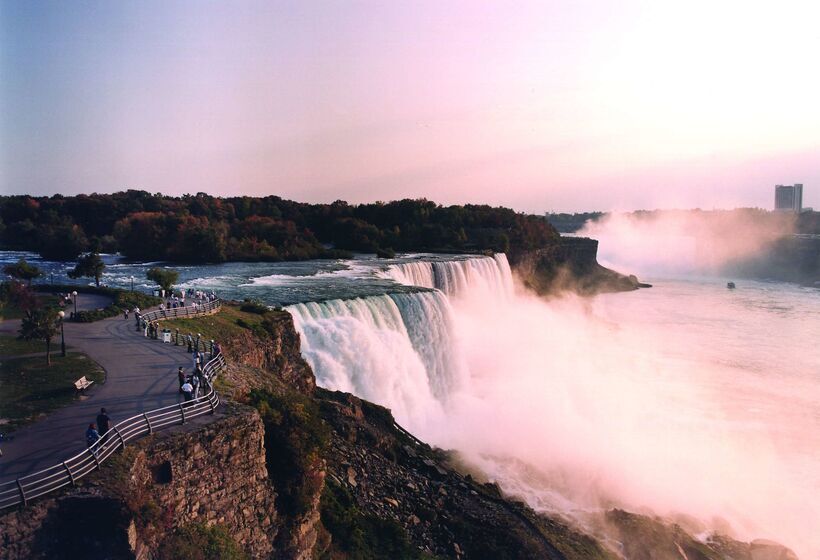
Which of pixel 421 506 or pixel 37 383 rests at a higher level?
pixel 37 383

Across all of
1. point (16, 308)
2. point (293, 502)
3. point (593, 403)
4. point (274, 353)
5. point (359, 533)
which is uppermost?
point (16, 308)

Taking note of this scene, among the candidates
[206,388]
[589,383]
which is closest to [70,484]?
[206,388]

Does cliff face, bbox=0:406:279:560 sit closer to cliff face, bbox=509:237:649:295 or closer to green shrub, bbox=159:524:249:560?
green shrub, bbox=159:524:249:560

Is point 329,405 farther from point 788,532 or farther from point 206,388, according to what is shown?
point 788,532

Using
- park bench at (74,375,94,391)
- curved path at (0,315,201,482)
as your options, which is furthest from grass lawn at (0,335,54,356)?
park bench at (74,375,94,391)

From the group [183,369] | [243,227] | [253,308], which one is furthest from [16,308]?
[243,227]

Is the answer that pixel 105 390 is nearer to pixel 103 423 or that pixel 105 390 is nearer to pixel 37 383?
pixel 37 383

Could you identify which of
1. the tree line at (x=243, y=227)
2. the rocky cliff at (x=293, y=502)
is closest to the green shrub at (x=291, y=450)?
the rocky cliff at (x=293, y=502)
